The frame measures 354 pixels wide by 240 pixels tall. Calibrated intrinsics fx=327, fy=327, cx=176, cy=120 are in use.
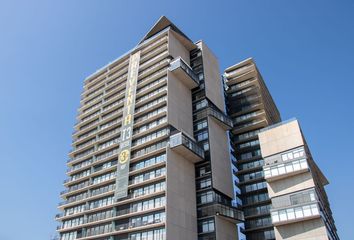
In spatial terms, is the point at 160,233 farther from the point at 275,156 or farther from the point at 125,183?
the point at 275,156

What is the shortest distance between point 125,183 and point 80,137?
32.5m

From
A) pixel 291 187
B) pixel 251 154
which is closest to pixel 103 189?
pixel 251 154

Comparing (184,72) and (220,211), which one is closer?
(220,211)

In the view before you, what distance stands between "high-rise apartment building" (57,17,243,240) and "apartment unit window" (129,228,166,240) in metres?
0.18

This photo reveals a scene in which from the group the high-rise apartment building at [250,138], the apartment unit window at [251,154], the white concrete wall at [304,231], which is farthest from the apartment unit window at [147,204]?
the apartment unit window at [251,154]

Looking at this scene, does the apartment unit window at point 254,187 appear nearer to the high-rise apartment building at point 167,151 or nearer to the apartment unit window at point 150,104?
the high-rise apartment building at point 167,151

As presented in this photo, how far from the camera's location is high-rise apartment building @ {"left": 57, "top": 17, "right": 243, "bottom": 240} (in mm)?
62781

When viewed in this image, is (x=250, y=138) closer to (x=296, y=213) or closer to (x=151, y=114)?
(x=151, y=114)

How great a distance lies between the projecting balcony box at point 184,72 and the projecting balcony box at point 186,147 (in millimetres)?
18465

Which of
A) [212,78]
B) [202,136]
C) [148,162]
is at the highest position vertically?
[212,78]

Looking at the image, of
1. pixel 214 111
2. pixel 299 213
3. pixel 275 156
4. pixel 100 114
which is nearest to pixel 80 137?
pixel 100 114

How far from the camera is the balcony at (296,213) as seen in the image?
52812mm

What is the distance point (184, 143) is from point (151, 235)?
18.2 meters

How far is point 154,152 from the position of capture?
67.8 metres
